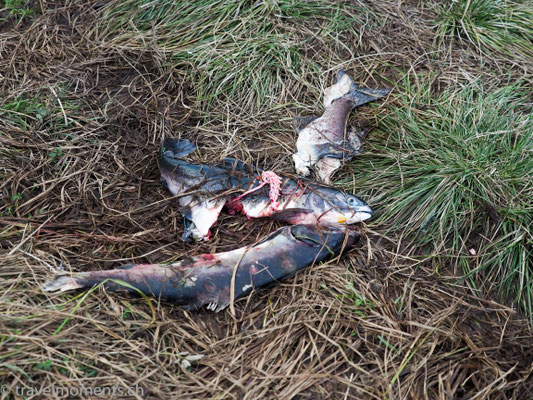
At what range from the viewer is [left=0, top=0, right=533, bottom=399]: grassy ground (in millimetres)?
2418

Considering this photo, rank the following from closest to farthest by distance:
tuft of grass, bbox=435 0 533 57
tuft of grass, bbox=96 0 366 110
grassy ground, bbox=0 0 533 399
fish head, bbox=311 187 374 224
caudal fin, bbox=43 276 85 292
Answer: grassy ground, bbox=0 0 533 399, caudal fin, bbox=43 276 85 292, fish head, bbox=311 187 374 224, tuft of grass, bbox=96 0 366 110, tuft of grass, bbox=435 0 533 57

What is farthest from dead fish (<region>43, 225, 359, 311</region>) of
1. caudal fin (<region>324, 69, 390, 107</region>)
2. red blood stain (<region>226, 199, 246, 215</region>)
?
caudal fin (<region>324, 69, 390, 107</region>)

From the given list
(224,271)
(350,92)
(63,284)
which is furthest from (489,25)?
(63,284)

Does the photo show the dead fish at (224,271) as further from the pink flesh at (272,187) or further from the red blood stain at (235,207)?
the red blood stain at (235,207)

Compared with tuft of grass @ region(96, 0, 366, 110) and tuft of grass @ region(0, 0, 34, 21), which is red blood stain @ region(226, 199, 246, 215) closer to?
tuft of grass @ region(96, 0, 366, 110)

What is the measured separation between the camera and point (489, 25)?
414 cm

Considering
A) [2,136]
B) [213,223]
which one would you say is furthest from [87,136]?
[213,223]

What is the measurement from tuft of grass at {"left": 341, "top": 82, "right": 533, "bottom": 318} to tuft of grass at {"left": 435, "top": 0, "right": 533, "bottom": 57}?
68 centimetres

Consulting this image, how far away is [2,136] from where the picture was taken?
10.6 feet

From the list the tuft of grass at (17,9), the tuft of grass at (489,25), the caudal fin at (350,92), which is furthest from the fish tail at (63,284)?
the tuft of grass at (489,25)

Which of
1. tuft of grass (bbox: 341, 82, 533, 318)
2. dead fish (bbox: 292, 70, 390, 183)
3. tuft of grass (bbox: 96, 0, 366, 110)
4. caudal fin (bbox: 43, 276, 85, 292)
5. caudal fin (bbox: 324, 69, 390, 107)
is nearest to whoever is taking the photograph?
caudal fin (bbox: 43, 276, 85, 292)

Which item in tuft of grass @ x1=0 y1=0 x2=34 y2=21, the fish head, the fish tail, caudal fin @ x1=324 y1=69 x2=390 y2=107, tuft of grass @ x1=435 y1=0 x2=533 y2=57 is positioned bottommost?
the fish head

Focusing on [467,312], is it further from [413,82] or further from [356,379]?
[413,82]

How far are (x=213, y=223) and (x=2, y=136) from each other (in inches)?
57.3
